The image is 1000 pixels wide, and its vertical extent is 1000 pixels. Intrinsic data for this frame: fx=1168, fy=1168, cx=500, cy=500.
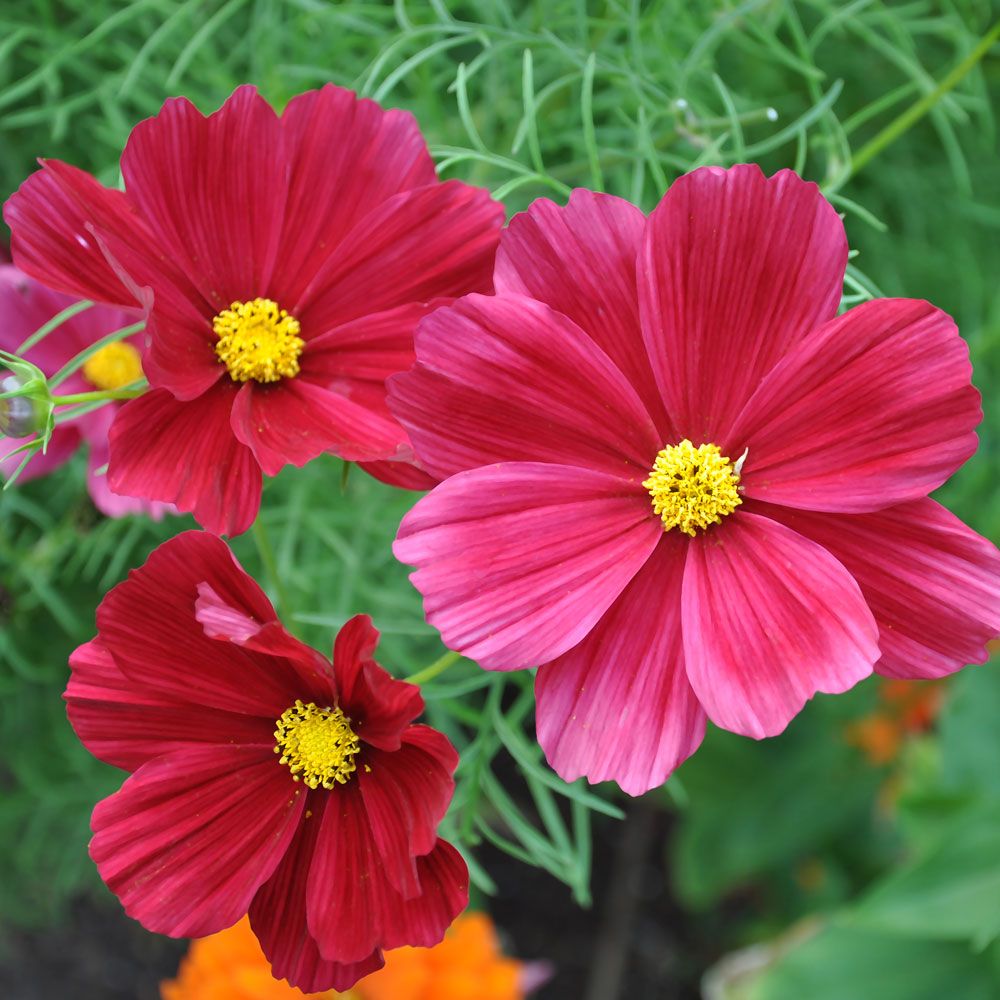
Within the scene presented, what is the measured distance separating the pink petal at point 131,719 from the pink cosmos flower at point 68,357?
12 centimetres

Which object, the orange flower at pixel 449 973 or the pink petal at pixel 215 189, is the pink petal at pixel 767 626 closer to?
the pink petal at pixel 215 189

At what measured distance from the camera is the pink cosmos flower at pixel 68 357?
0.62 metres

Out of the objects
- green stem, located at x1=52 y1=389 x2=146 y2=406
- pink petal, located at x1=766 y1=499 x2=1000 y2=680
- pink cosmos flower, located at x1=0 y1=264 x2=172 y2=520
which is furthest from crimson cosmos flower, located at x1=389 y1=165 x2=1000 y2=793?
pink cosmos flower, located at x1=0 y1=264 x2=172 y2=520

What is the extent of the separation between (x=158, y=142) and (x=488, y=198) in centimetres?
13

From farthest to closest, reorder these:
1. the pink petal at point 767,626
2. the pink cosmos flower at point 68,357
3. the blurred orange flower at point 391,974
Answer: the blurred orange flower at point 391,974 → the pink cosmos flower at point 68,357 → the pink petal at point 767,626

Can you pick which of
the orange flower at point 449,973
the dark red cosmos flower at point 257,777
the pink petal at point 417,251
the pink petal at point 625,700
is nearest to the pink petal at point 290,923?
the dark red cosmos flower at point 257,777

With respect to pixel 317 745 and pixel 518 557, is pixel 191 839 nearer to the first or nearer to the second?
pixel 317 745

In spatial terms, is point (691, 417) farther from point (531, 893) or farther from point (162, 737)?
point (531, 893)

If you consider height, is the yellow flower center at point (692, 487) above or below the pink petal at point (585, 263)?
below

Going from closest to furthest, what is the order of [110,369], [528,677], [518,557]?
[518,557] → [528,677] → [110,369]

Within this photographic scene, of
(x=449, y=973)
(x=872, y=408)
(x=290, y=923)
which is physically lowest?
(x=449, y=973)

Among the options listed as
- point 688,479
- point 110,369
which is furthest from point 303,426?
point 110,369

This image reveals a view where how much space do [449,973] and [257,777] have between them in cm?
41

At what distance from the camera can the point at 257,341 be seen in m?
0.48
